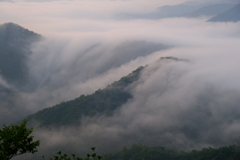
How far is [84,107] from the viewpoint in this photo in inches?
4240

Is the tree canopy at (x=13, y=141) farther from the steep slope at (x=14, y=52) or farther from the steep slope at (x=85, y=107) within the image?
the steep slope at (x=14, y=52)

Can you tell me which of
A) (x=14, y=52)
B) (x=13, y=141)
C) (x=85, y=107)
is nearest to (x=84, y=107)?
(x=85, y=107)

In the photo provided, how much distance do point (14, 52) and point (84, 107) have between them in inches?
3925

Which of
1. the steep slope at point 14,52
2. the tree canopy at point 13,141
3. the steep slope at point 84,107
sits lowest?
the tree canopy at point 13,141

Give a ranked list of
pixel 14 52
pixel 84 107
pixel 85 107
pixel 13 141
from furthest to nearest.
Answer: pixel 14 52 < pixel 85 107 < pixel 84 107 < pixel 13 141

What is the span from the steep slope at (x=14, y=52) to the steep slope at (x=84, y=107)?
7440 cm

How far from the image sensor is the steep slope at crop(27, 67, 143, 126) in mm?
101219

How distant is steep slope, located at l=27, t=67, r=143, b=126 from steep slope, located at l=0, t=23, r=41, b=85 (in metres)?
74.4

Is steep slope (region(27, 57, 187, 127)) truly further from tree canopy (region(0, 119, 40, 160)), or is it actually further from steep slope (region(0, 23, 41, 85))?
tree canopy (region(0, 119, 40, 160))

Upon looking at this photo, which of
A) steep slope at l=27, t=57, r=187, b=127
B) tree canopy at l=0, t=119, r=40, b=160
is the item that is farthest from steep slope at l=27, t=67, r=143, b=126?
tree canopy at l=0, t=119, r=40, b=160

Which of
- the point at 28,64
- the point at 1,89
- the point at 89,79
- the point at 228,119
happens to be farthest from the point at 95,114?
the point at 28,64

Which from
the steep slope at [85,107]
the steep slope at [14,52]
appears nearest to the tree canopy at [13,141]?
the steep slope at [85,107]

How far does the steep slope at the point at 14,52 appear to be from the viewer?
562ft

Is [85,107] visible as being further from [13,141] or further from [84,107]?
[13,141]
